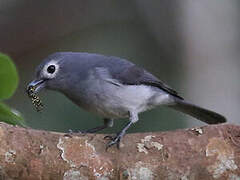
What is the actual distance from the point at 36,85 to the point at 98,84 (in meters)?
0.48

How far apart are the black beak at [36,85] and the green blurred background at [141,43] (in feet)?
10.3

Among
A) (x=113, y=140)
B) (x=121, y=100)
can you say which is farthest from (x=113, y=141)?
(x=121, y=100)

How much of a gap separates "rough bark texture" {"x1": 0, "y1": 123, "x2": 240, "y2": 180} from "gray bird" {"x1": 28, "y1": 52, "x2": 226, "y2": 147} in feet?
3.31

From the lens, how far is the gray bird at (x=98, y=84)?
14.3ft

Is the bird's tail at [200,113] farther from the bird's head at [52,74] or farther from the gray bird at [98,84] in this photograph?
the bird's head at [52,74]

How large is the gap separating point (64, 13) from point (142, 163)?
795 centimetres

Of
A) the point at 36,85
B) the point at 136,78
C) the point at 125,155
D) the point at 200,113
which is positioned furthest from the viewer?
the point at 200,113

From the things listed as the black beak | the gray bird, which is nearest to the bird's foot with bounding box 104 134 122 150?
the gray bird

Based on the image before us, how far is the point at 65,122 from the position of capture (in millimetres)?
7668

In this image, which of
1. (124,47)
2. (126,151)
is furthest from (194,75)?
(126,151)

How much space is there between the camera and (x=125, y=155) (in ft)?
10.3

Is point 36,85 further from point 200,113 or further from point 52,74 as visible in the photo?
point 200,113

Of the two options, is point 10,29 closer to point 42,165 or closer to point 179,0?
point 179,0

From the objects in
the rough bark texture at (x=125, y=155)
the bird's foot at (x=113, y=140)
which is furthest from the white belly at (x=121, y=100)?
the rough bark texture at (x=125, y=155)
